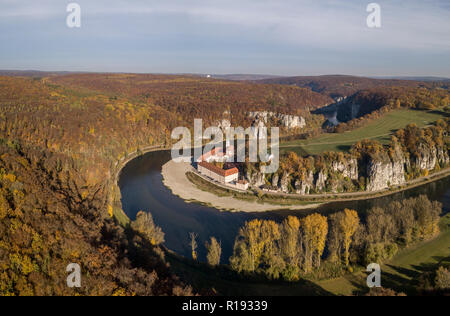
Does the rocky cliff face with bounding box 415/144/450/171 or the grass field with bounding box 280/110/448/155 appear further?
the grass field with bounding box 280/110/448/155

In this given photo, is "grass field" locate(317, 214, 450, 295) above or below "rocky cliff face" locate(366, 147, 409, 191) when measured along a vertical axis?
below

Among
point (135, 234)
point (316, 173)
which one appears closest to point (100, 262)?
point (135, 234)

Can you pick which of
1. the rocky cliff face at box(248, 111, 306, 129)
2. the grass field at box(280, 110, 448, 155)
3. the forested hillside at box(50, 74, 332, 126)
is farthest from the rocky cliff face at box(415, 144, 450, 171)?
the forested hillside at box(50, 74, 332, 126)

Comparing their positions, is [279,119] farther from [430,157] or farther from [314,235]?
[314,235]

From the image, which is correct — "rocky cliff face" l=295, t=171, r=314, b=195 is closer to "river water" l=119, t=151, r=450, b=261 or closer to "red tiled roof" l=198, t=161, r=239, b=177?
"river water" l=119, t=151, r=450, b=261
